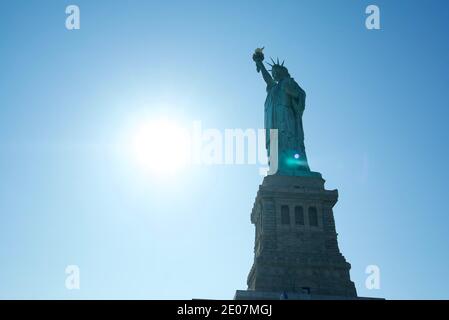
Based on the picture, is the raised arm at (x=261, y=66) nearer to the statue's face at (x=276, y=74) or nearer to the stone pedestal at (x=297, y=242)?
the statue's face at (x=276, y=74)

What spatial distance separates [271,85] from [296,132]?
206 inches

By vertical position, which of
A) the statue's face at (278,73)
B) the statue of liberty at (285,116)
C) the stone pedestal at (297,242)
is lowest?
the stone pedestal at (297,242)

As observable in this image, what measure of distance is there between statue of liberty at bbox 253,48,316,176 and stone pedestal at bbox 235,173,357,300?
1.78m

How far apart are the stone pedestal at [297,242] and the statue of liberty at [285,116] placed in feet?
5.85

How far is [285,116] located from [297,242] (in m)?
11.1

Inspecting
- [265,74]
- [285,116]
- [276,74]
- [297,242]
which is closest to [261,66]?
[265,74]

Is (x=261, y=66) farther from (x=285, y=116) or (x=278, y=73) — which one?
(x=285, y=116)

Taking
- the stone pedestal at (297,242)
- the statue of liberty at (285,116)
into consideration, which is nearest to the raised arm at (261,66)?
the statue of liberty at (285,116)

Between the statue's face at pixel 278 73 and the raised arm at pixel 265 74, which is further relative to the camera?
the raised arm at pixel 265 74

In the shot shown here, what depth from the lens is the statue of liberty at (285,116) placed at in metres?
35.4

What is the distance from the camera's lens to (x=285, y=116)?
37750 millimetres

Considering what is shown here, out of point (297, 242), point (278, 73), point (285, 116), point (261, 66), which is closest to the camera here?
point (297, 242)
